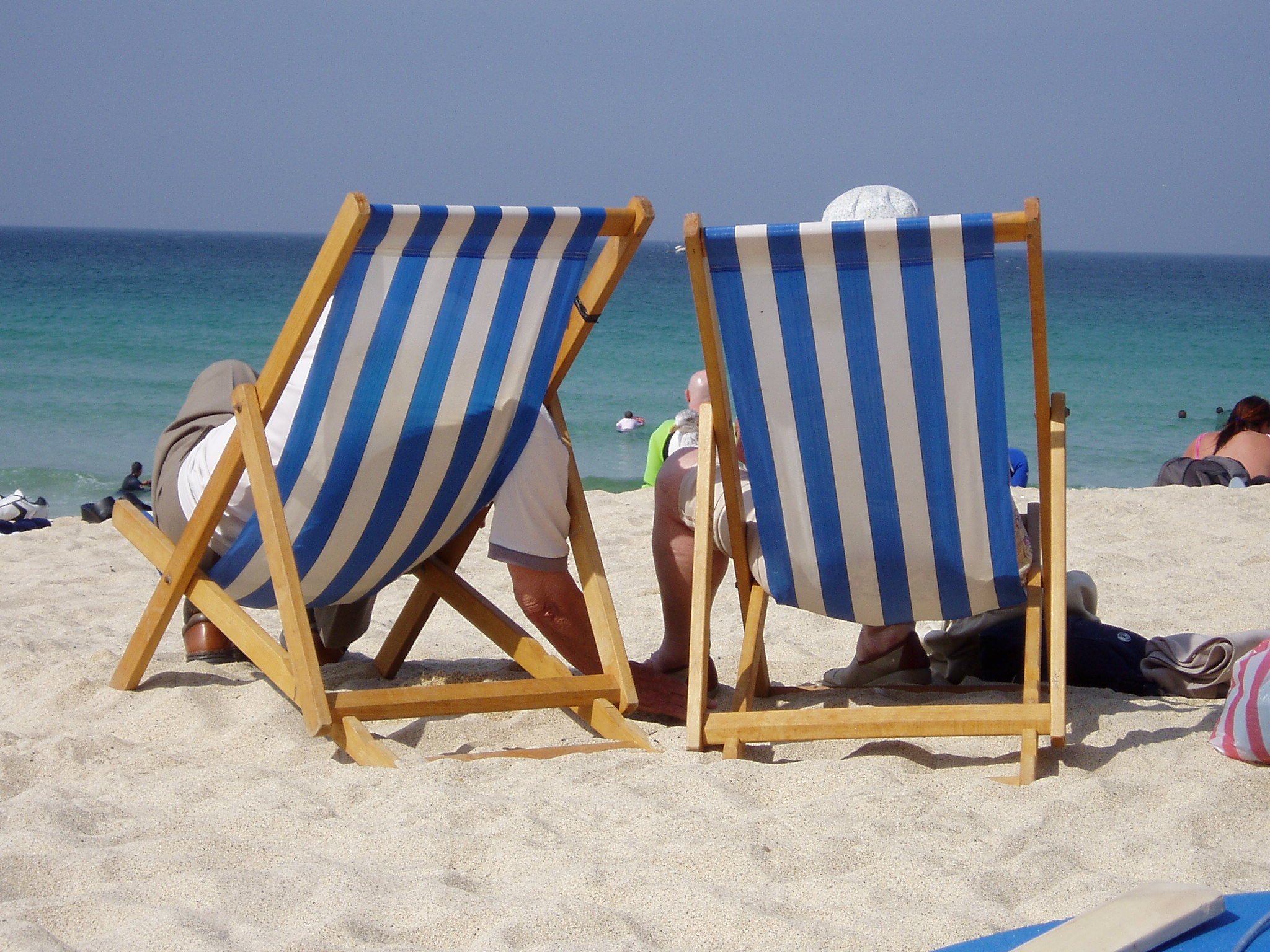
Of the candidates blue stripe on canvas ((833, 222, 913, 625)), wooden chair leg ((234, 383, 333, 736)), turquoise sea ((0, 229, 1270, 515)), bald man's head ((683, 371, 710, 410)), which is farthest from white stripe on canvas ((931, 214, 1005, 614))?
turquoise sea ((0, 229, 1270, 515))

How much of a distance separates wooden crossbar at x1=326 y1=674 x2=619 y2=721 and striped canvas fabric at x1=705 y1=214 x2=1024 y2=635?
19.0 inches

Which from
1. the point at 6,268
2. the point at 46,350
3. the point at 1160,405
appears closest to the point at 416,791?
the point at 1160,405

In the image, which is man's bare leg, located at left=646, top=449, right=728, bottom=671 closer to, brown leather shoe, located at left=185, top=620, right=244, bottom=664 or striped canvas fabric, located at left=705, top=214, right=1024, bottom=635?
striped canvas fabric, located at left=705, top=214, right=1024, bottom=635

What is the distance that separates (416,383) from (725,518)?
733 mm

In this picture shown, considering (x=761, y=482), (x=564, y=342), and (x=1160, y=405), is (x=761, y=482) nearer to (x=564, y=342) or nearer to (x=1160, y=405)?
(x=564, y=342)

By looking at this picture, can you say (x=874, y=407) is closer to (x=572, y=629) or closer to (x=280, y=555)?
(x=572, y=629)

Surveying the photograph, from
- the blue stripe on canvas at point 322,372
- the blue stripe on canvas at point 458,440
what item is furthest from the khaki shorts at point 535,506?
the blue stripe on canvas at point 322,372

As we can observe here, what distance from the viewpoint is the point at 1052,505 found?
2.29 meters

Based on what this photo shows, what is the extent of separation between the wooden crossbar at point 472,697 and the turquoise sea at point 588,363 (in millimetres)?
7120

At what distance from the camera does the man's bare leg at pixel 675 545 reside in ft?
8.89

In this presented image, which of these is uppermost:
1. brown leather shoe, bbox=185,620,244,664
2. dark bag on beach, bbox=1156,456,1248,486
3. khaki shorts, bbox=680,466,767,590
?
khaki shorts, bbox=680,466,767,590

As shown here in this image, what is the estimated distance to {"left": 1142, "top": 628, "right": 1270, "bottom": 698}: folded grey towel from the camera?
2.66 metres

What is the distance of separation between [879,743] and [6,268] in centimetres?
3904

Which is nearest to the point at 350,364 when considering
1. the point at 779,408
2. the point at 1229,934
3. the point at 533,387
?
the point at 533,387
